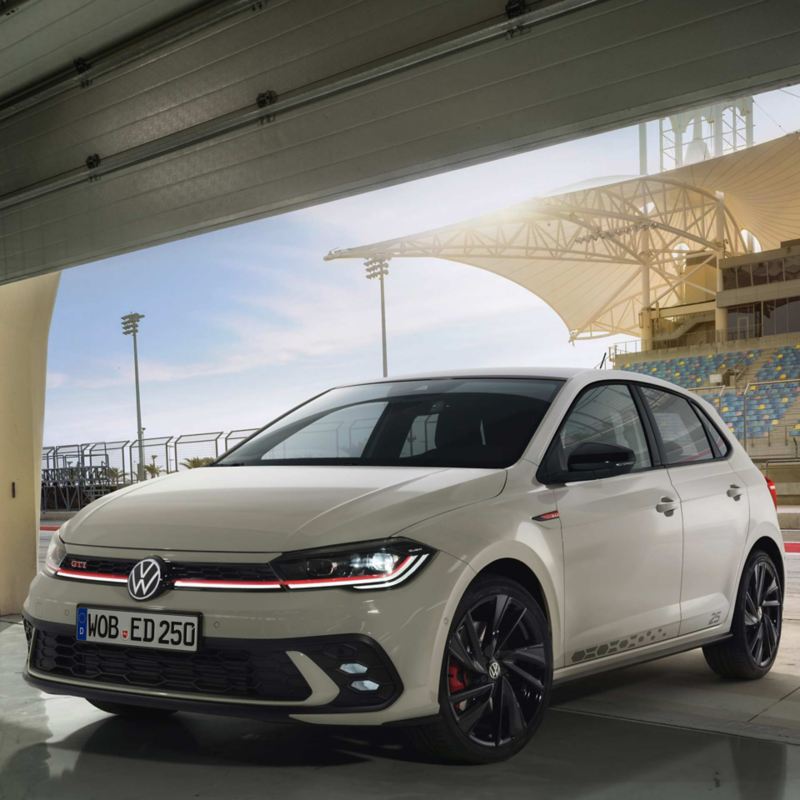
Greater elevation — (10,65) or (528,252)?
(528,252)

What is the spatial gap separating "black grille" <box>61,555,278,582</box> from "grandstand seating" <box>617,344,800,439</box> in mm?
39604

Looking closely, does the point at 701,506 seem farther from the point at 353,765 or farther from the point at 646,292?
the point at 646,292

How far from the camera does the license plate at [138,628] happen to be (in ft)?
13.2

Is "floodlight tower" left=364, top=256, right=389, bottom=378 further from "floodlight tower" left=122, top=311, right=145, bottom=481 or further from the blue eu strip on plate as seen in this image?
the blue eu strip on plate

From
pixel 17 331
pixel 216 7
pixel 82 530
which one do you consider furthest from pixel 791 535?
pixel 82 530

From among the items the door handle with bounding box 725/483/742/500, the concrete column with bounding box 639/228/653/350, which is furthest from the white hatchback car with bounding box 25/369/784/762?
the concrete column with bounding box 639/228/653/350

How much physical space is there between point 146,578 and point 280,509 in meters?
0.54

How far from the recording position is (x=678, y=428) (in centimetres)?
605

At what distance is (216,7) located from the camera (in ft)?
21.1

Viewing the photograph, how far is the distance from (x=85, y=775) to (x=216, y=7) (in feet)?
13.6

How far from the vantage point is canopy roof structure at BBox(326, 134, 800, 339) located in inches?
2712

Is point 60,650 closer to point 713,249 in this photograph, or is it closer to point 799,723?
point 799,723

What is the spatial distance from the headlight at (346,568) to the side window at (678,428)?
2.22 metres

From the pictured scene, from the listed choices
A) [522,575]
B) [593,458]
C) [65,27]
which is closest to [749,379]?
[65,27]
